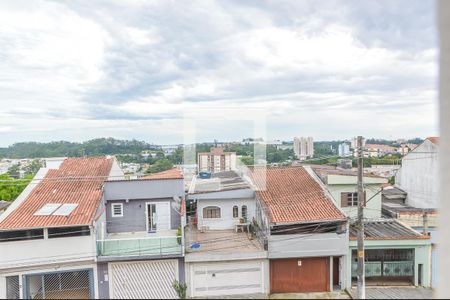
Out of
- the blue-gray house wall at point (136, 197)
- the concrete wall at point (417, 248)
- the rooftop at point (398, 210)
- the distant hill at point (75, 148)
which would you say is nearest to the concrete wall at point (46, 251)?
the blue-gray house wall at point (136, 197)

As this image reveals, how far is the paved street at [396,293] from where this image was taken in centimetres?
903

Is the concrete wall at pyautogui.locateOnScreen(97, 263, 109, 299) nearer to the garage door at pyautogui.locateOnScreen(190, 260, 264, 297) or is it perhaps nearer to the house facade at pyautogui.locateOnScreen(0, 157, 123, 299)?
the house facade at pyautogui.locateOnScreen(0, 157, 123, 299)

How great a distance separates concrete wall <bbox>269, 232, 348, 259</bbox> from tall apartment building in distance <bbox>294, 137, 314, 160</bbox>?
3100 mm

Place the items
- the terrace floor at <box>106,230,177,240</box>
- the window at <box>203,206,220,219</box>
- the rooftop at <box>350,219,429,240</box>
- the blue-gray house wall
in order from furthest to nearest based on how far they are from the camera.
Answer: the window at <box>203,206,220,219</box>, the blue-gray house wall, the terrace floor at <box>106,230,177,240</box>, the rooftop at <box>350,219,429,240</box>

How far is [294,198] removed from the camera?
1117 centimetres

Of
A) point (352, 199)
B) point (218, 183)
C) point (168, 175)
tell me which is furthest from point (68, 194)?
point (352, 199)

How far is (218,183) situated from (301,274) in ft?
15.3

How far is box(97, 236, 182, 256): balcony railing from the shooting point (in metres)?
9.37

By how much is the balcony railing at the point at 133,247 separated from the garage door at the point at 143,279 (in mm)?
399

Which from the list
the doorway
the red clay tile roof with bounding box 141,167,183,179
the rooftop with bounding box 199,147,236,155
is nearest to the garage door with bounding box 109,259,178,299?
the red clay tile roof with bounding box 141,167,183,179

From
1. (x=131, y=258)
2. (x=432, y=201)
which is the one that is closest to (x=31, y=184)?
(x=131, y=258)

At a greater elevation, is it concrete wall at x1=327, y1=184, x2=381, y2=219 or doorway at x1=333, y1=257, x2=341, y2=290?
concrete wall at x1=327, y1=184, x2=381, y2=219

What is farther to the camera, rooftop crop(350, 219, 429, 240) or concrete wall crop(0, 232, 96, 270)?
rooftop crop(350, 219, 429, 240)

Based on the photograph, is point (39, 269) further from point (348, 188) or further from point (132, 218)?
point (348, 188)
